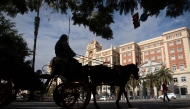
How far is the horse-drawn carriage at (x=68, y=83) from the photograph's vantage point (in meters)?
4.71

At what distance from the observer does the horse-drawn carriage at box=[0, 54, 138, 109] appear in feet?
15.5

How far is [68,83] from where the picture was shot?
17.4 ft

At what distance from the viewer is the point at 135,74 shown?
7648 millimetres

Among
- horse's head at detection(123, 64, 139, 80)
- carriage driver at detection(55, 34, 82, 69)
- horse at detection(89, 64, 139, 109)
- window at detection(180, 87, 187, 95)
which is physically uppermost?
carriage driver at detection(55, 34, 82, 69)

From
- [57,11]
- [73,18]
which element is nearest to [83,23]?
[73,18]

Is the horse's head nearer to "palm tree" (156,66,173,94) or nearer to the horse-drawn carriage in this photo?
the horse-drawn carriage

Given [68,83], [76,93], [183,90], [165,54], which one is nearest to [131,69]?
[76,93]

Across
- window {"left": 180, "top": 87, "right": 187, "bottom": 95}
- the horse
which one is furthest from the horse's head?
window {"left": 180, "top": 87, "right": 187, "bottom": 95}

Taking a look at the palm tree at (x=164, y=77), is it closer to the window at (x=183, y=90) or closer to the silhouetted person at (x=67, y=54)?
the window at (x=183, y=90)

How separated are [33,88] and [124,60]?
262 ft

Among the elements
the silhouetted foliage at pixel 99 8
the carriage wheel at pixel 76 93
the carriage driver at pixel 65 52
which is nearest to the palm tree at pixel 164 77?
the silhouetted foliage at pixel 99 8

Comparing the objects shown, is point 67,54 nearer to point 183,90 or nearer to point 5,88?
point 5,88

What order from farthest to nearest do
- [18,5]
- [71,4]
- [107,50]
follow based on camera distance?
[107,50] → [71,4] → [18,5]

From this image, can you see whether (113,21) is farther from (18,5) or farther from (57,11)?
Answer: (18,5)
